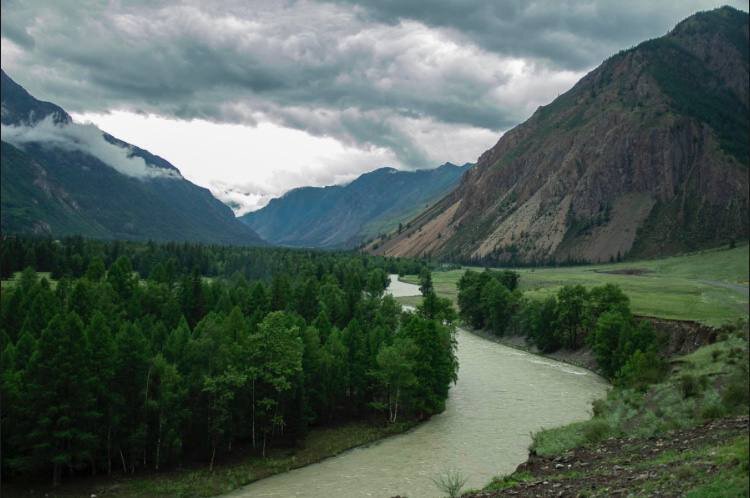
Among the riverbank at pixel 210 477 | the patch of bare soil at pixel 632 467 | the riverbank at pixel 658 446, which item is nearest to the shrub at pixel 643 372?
the riverbank at pixel 658 446

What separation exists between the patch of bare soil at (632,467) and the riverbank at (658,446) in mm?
42

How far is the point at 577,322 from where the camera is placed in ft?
304

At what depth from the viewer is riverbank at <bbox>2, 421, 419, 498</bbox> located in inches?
1626

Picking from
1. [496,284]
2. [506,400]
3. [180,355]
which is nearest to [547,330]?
[496,284]

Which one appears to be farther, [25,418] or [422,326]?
[422,326]

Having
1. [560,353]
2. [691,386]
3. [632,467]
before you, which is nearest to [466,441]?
[691,386]

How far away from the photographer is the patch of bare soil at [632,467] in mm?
20516

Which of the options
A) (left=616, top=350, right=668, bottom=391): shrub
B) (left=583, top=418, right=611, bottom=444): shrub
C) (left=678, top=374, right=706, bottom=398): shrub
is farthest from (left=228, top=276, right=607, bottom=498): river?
(left=678, top=374, right=706, bottom=398): shrub

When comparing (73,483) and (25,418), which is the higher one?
(25,418)

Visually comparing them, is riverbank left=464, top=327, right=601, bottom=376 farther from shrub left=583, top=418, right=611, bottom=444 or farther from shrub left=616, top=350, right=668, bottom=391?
shrub left=583, top=418, right=611, bottom=444

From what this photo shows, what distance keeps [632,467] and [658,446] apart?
4190 mm

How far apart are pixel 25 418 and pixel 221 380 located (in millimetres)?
14054

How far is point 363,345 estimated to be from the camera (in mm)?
62344

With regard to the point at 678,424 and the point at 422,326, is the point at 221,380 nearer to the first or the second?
the point at 422,326
